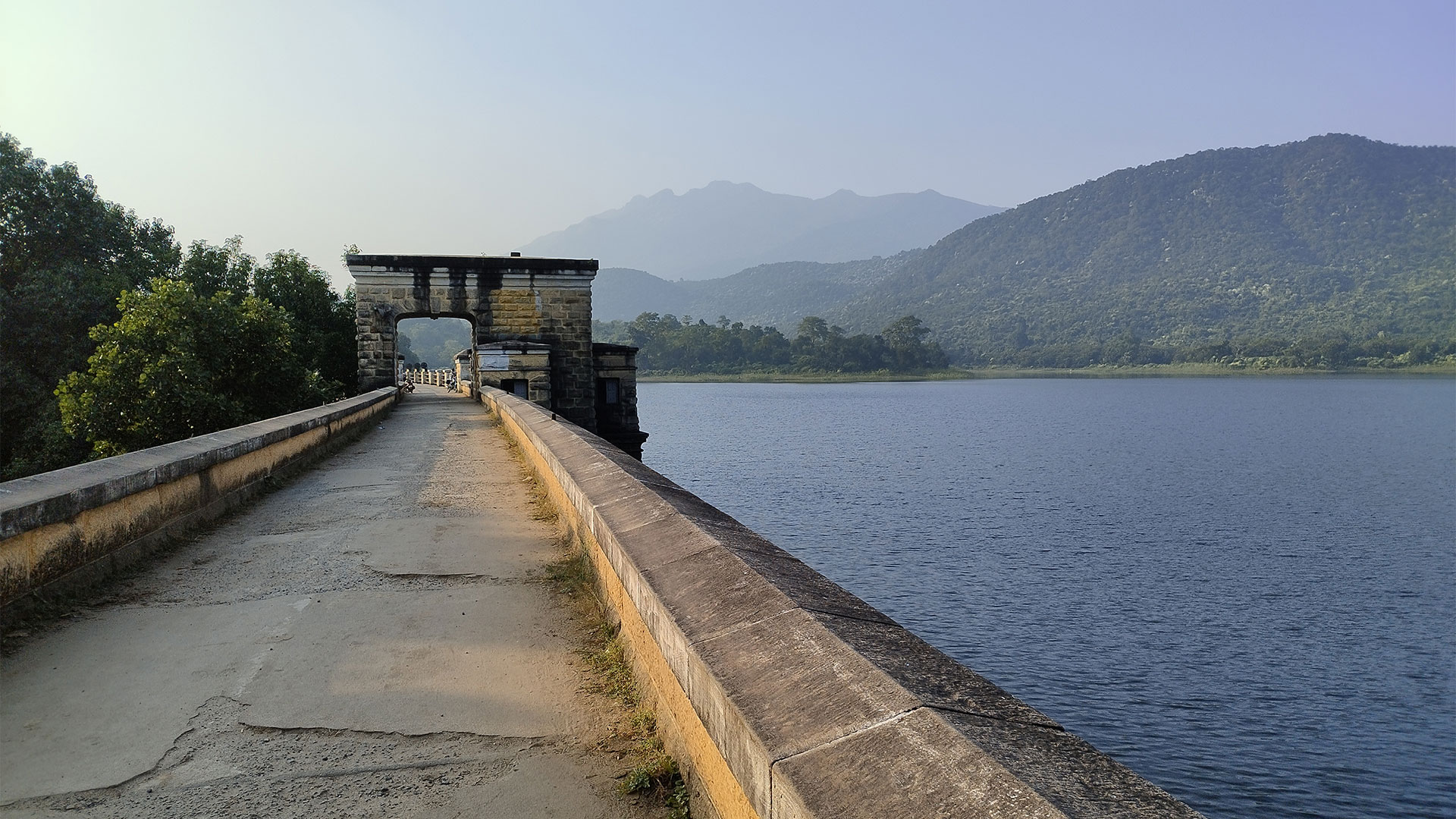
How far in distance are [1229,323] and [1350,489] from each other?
14012cm

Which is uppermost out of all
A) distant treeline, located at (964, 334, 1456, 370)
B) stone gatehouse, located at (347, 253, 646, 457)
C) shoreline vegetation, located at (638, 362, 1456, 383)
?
stone gatehouse, located at (347, 253, 646, 457)

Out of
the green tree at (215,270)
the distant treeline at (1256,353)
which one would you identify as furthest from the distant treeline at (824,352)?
the green tree at (215,270)

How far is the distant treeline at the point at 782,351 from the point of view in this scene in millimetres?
145875

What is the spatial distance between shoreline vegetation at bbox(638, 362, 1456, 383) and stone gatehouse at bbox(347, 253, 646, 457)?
11135 cm

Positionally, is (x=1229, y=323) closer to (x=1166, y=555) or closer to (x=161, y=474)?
(x=1166, y=555)

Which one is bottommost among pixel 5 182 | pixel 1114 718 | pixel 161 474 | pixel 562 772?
pixel 1114 718

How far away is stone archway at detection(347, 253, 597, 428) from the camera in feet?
89.4

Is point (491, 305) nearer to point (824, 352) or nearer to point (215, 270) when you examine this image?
point (215, 270)

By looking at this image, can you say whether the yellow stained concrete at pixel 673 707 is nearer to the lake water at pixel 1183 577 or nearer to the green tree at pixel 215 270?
the lake water at pixel 1183 577

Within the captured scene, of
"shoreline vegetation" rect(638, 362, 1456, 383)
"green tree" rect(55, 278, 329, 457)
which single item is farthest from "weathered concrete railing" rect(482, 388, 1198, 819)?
"shoreline vegetation" rect(638, 362, 1456, 383)

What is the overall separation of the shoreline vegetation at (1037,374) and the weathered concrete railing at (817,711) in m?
136

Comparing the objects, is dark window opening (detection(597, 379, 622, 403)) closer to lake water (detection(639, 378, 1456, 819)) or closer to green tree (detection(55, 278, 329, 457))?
lake water (detection(639, 378, 1456, 819))

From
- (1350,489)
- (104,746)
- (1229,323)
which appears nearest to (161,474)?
(104,746)

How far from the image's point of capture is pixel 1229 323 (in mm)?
159375
